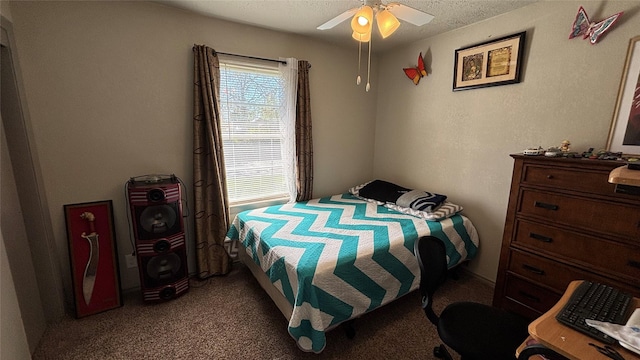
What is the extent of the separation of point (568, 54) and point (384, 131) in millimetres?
1784

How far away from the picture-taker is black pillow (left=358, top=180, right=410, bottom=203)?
2779 millimetres

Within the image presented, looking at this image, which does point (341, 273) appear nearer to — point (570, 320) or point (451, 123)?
point (570, 320)

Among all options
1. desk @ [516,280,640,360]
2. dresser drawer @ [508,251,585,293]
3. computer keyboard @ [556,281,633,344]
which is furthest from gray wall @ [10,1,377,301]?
dresser drawer @ [508,251,585,293]

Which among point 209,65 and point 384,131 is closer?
point 209,65

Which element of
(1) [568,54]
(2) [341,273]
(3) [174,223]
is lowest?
(2) [341,273]

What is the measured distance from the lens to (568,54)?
182cm

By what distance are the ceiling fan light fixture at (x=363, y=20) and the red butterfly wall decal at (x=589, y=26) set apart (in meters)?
1.49

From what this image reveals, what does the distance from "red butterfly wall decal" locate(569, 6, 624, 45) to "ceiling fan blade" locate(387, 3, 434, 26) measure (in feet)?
3.63

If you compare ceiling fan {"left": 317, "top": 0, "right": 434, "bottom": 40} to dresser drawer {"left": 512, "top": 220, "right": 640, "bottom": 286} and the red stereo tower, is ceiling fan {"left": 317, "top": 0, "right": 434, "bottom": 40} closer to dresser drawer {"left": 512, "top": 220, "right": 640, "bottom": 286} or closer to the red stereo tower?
dresser drawer {"left": 512, "top": 220, "right": 640, "bottom": 286}

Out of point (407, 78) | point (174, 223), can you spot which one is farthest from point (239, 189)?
point (407, 78)

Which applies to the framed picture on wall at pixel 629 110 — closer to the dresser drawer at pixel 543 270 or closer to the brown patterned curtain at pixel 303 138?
the dresser drawer at pixel 543 270

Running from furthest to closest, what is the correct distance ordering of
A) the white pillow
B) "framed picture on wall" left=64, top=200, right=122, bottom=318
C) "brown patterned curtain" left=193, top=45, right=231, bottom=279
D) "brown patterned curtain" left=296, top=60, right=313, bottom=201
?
"brown patterned curtain" left=296, top=60, right=313, bottom=201 → the white pillow → "brown patterned curtain" left=193, top=45, right=231, bottom=279 → "framed picture on wall" left=64, top=200, right=122, bottom=318

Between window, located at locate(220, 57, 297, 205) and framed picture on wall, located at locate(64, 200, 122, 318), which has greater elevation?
window, located at locate(220, 57, 297, 205)

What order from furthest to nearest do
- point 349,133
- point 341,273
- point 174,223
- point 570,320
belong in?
point 349,133
point 174,223
point 341,273
point 570,320
